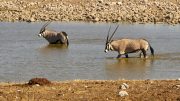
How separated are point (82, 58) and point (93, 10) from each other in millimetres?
22456

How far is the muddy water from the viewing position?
1922cm

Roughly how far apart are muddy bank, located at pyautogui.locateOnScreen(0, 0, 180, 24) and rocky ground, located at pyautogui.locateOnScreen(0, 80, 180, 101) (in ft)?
89.3

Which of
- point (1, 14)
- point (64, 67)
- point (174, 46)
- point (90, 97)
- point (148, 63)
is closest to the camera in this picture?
point (90, 97)

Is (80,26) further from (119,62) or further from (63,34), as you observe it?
(119,62)

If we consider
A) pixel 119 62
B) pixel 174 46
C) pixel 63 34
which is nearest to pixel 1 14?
pixel 63 34

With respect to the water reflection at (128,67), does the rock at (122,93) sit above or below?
above

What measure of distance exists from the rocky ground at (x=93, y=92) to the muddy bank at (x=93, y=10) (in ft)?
89.3

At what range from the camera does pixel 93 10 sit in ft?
148

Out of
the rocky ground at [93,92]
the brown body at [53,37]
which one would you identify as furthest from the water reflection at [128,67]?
the brown body at [53,37]

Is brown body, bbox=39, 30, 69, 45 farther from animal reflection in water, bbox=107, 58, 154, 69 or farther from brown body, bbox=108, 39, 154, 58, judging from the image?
animal reflection in water, bbox=107, 58, 154, 69

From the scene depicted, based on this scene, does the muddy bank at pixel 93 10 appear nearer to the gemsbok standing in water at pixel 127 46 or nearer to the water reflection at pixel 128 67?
the gemsbok standing in water at pixel 127 46

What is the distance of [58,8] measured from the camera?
45.3 meters

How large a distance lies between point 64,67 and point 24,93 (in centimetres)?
813

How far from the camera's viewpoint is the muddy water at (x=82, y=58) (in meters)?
19.2
